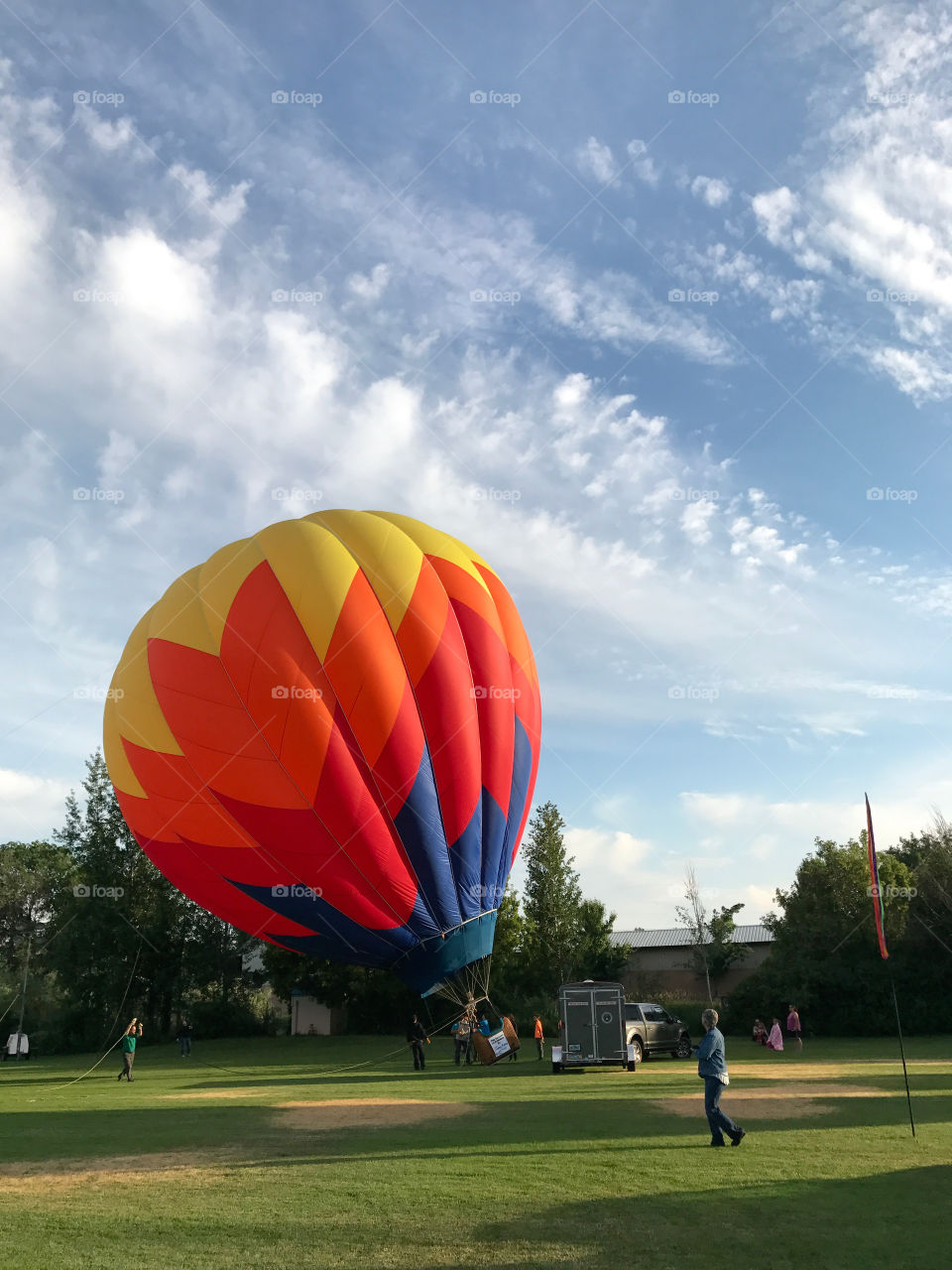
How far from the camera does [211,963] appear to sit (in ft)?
151

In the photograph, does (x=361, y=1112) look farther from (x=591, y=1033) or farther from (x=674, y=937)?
(x=674, y=937)

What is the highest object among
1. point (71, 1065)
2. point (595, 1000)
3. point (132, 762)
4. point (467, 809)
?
point (132, 762)

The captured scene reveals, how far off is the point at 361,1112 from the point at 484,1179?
20.9ft

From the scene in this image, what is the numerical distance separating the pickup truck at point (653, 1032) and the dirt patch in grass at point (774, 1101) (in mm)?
8490

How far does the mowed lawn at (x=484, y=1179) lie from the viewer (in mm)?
7031

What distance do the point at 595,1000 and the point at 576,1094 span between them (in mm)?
6903

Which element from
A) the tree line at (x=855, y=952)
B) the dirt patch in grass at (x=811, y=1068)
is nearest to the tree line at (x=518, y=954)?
the tree line at (x=855, y=952)

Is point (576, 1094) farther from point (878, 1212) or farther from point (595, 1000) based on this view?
point (878, 1212)

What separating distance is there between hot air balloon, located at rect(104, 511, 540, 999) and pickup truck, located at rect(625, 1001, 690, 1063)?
5.79 meters

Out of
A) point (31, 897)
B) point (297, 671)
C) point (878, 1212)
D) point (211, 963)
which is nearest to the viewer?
point (878, 1212)

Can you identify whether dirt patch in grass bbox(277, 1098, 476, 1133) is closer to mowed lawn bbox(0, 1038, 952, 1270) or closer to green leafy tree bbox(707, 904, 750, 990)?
mowed lawn bbox(0, 1038, 952, 1270)

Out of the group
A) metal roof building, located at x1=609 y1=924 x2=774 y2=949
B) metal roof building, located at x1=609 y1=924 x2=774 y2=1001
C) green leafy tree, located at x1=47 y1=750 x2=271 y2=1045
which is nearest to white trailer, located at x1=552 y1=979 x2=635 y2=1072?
metal roof building, located at x1=609 y1=924 x2=774 y2=1001

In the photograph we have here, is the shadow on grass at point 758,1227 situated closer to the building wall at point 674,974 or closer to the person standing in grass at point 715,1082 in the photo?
the person standing in grass at point 715,1082

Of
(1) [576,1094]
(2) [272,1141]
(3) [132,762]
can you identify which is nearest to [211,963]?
(3) [132,762]
